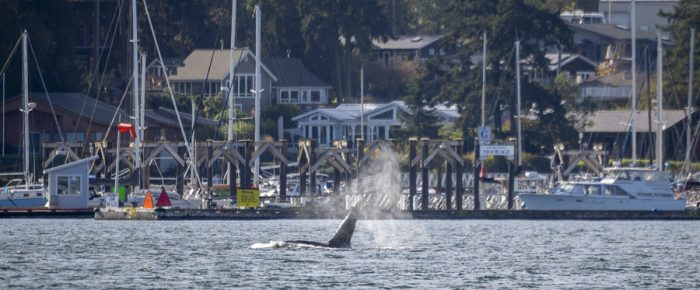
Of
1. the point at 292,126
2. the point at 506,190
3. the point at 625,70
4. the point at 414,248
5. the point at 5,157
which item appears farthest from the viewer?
the point at 625,70

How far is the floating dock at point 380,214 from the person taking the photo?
78.2 metres

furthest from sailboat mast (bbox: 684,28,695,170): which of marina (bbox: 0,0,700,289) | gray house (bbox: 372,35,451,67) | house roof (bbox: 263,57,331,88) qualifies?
gray house (bbox: 372,35,451,67)

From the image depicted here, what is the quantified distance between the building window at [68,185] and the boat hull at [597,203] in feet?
71.0

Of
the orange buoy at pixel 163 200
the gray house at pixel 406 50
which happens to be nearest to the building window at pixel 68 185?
the orange buoy at pixel 163 200

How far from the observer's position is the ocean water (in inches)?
1983

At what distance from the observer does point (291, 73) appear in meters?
130

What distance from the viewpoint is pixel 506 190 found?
299ft

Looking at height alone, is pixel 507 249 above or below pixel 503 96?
below

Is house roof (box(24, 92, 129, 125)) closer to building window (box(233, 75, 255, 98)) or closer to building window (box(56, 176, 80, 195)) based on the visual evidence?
building window (box(233, 75, 255, 98))

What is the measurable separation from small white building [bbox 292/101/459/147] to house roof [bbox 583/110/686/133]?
9.89 meters

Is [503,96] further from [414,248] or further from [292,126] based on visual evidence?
[414,248]

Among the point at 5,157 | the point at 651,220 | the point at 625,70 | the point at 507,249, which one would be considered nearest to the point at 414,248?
the point at 507,249

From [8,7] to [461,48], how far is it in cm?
2887

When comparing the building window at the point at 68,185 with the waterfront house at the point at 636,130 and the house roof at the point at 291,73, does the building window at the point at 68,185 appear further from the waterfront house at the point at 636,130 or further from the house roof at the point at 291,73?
the house roof at the point at 291,73
